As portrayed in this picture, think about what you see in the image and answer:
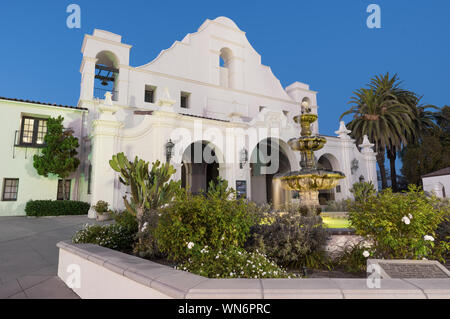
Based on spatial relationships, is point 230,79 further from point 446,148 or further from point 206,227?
point 446,148

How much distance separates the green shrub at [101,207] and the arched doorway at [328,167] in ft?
57.2

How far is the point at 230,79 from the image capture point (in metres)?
26.0

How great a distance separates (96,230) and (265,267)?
4621 millimetres

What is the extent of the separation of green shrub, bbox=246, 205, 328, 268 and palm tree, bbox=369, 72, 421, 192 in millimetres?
31276

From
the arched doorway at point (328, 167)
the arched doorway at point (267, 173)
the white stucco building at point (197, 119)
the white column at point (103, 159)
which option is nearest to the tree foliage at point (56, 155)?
the white stucco building at point (197, 119)

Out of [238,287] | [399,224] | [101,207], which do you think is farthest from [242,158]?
[238,287]

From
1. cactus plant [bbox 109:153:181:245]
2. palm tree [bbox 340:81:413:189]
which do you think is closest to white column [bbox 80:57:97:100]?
cactus plant [bbox 109:153:181:245]

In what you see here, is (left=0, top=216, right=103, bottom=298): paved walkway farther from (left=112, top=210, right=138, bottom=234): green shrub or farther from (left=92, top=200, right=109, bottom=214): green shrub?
(left=92, top=200, right=109, bottom=214): green shrub

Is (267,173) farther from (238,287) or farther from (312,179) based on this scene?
(238,287)

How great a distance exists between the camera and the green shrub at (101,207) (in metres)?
13.2

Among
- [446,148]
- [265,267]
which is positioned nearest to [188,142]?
[265,267]

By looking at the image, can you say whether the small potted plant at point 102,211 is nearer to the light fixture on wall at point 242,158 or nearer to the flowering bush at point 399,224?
the light fixture on wall at point 242,158

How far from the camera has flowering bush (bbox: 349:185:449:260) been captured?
4.34m

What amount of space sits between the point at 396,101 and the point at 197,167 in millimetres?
25558
